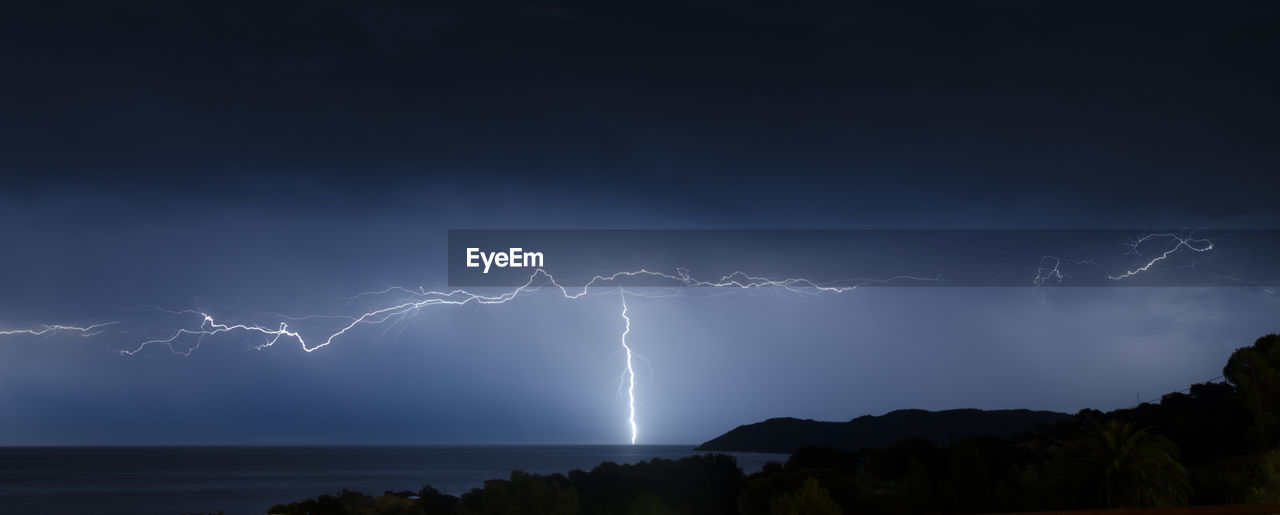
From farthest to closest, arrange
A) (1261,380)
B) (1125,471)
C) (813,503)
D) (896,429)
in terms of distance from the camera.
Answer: (896,429) < (1261,380) < (813,503) < (1125,471)

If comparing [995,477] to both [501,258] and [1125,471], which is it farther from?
[501,258]

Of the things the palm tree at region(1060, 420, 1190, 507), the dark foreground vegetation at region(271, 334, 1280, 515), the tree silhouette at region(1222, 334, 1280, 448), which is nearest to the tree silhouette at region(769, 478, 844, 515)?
the dark foreground vegetation at region(271, 334, 1280, 515)

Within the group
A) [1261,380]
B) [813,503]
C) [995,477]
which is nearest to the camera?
[813,503]

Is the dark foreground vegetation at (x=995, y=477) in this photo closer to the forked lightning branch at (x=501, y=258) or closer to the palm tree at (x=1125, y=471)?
the palm tree at (x=1125, y=471)

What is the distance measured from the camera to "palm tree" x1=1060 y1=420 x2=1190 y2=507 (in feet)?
70.6

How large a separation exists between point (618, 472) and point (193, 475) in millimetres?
82442

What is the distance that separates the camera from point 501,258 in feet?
78.0

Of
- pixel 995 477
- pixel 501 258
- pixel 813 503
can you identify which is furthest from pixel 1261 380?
pixel 501 258

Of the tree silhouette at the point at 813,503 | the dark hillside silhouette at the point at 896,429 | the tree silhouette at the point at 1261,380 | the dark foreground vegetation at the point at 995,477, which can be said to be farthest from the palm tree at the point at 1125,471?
the dark hillside silhouette at the point at 896,429

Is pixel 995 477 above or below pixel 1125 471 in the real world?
below

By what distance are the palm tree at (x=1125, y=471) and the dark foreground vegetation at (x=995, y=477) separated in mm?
34

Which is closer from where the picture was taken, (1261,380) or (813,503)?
(813,503)

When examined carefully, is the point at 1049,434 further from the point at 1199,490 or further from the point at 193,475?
the point at 193,475

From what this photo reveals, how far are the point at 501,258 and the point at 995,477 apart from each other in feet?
110
